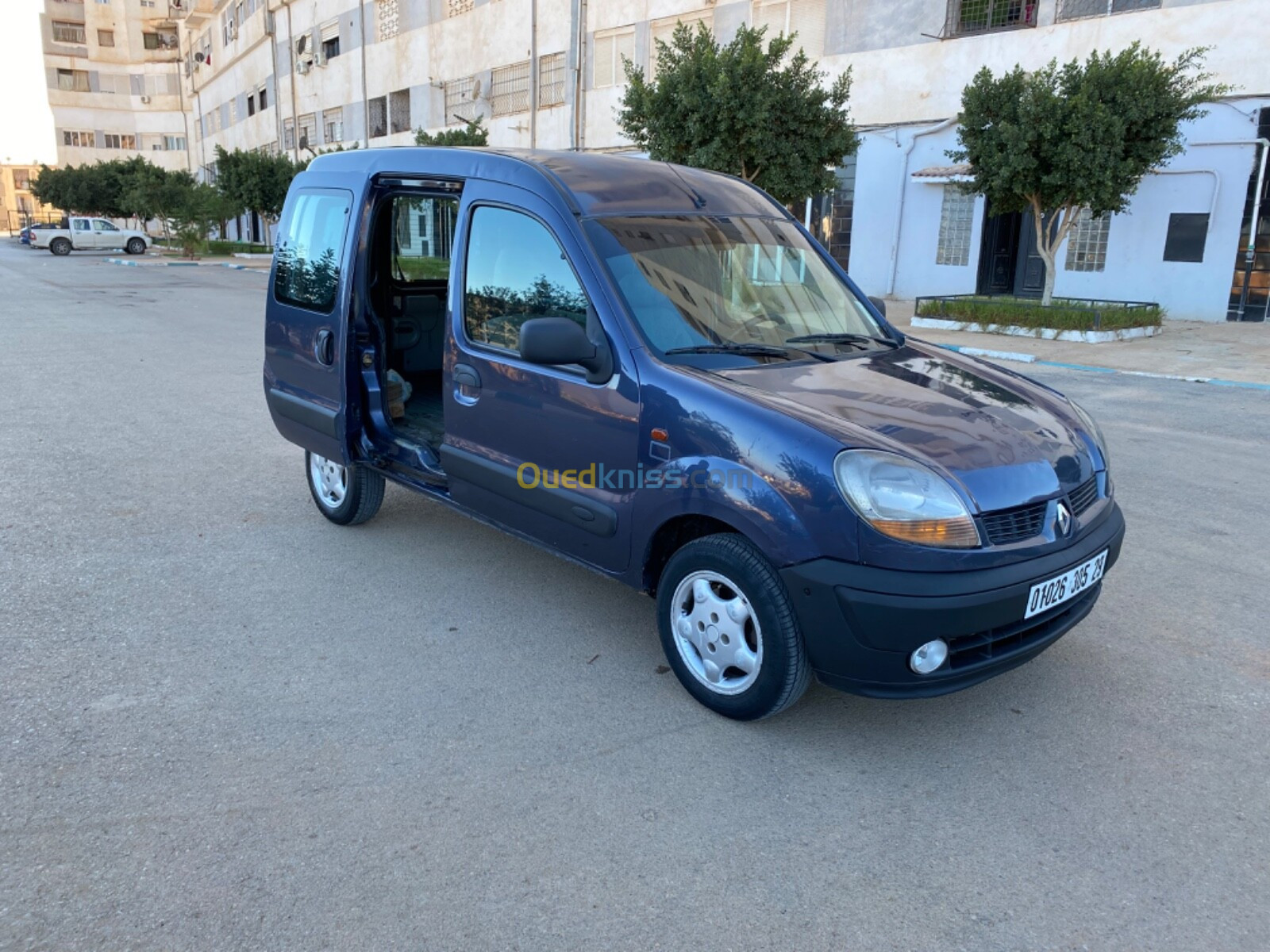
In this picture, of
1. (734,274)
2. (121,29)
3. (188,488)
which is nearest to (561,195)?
(734,274)

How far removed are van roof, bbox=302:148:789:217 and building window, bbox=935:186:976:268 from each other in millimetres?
→ 18702

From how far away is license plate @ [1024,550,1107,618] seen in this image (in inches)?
123

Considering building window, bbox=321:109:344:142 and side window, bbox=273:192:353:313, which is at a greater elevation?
building window, bbox=321:109:344:142

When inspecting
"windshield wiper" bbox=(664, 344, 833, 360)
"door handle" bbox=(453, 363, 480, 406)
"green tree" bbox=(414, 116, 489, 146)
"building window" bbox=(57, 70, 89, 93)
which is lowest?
"door handle" bbox=(453, 363, 480, 406)

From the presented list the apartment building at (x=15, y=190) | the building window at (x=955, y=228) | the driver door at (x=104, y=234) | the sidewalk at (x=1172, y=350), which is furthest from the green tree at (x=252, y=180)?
the apartment building at (x=15, y=190)

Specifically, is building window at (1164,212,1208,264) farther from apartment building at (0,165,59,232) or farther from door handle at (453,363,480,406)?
apartment building at (0,165,59,232)

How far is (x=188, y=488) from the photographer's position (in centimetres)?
618

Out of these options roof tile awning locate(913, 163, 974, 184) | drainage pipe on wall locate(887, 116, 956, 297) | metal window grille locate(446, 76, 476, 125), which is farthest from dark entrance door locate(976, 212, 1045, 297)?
metal window grille locate(446, 76, 476, 125)

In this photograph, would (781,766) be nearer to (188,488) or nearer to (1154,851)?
(1154,851)

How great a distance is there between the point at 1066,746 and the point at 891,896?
112cm

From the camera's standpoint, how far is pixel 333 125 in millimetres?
43531

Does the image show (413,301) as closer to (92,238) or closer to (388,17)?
(388,17)

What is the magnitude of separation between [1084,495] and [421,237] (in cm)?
381

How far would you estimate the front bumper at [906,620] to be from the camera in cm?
293
